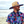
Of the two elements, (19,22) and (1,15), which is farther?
(1,15)

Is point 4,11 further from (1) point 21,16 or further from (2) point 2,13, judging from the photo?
(1) point 21,16

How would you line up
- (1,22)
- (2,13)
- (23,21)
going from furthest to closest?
(2,13) → (1,22) → (23,21)

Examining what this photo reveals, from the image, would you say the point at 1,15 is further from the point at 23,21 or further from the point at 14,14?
the point at 23,21

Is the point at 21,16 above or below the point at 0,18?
above

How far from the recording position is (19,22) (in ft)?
2.59

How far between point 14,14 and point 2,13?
2.36 feet

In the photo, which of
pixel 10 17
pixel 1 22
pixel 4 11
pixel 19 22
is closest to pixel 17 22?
pixel 19 22

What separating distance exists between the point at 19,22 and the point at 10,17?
158 millimetres

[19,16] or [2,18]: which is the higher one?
[19,16]

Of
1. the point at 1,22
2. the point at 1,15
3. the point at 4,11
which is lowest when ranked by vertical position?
the point at 1,22

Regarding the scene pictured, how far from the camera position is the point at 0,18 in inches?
57.4

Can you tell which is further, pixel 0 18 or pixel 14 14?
pixel 0 18

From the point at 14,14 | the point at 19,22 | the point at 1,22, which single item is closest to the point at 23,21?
the point at 19,22

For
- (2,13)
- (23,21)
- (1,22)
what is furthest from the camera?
(2,13)
